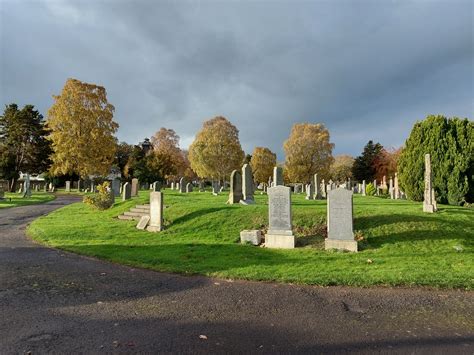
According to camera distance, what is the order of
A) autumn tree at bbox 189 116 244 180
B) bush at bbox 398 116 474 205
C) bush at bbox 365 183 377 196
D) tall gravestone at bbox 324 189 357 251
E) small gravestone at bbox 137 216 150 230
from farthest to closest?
autumn tree at bbox 189 116 244 180, bush at bbox 365 183 377 196, bush at bbox 398 116 474 205, small gravestone at bbox 137 216 150 230, tall gravestone at bbox 324 189 357 251

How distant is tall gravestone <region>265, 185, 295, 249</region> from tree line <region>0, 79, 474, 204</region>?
15695mm

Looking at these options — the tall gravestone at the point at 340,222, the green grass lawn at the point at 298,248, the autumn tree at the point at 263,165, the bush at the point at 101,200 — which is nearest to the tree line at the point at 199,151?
the autumn tree at the point at 263,165

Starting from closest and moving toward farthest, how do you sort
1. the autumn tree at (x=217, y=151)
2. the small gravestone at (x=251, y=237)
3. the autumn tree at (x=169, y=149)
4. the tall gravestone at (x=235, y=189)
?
the small gravestone at (x=251, y=237) → the tall gravestone at (x=235, y=189) → the autumn tree at (x=217, y=151) → the autumn tree at (x=169, y=149)

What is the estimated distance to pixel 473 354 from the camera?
418cm

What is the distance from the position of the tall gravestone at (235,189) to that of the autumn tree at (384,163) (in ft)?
165

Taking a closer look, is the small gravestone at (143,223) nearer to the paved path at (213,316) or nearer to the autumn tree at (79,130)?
the paved path at (213,316)

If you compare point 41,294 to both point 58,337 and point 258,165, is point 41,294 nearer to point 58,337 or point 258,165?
point 58,337

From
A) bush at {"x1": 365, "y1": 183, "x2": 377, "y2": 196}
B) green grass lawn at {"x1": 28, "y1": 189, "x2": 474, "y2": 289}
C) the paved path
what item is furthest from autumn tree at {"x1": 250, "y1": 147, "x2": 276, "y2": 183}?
the paved path

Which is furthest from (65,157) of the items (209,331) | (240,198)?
(209,331)

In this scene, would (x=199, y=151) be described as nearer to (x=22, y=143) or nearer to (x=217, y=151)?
(x=217, y=151)

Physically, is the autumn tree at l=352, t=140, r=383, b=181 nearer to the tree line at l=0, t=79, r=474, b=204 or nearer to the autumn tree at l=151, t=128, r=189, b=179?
the tree line at l=0, t=79, r=474, b=204

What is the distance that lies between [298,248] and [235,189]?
887 centimetres

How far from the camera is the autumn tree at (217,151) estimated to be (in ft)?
195

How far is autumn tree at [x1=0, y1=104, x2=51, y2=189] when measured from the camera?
50.2 m
